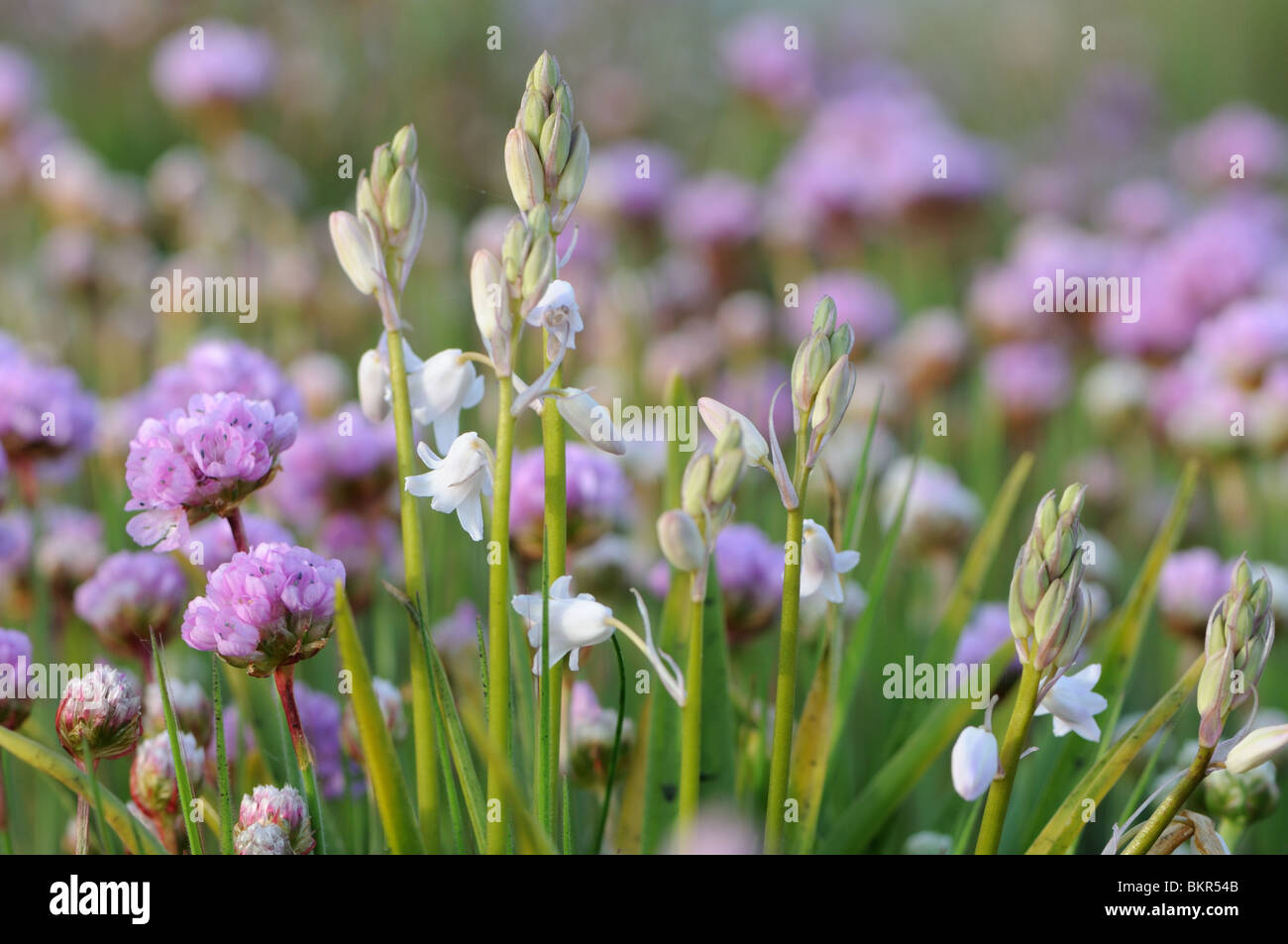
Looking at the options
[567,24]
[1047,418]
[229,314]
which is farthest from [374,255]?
[567,24]

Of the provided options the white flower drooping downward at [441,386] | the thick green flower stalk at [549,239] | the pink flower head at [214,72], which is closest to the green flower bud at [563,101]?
the thick green flower stalk at [549,239]

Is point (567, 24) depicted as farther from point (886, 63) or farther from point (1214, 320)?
point (1214, 320)

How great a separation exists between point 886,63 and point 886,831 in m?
2.37

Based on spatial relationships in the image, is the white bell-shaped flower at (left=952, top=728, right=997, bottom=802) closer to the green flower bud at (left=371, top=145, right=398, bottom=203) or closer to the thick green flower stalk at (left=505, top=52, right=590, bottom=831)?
the thick green flower stalk at (left=505, top=52, right=590, bottom=831)

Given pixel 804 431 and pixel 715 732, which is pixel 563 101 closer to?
pixel 804 431

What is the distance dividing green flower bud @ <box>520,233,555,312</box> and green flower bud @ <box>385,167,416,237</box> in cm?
7

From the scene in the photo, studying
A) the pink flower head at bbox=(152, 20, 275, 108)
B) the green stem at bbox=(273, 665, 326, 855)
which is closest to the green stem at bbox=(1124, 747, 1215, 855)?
the green stem at bbox=(273, 665, 326, 855)

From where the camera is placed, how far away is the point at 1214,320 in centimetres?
132

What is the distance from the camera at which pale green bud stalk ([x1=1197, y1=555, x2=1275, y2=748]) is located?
426 mm

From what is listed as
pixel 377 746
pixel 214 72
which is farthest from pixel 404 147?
pixel 214 72

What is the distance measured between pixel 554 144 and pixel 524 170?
0.05 ft

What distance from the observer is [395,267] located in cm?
49

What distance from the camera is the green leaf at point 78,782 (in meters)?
0.46

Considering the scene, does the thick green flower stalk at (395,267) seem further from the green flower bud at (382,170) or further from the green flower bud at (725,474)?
the green flower bud at (725,474)
